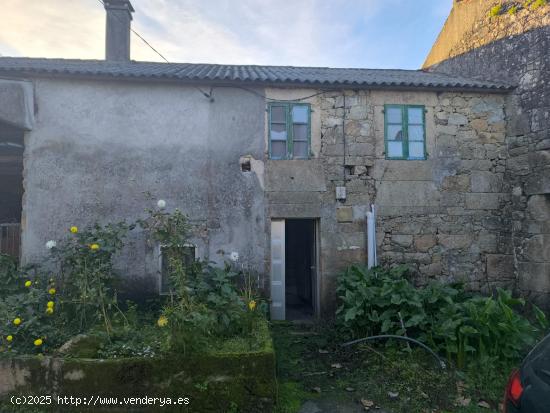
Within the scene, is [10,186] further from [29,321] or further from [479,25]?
[479,25]

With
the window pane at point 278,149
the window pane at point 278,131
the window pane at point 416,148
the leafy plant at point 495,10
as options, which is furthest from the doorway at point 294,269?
the leafy plant at point 495,10

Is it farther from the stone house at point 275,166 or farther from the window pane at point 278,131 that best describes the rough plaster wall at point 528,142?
the window pane at point 278,131

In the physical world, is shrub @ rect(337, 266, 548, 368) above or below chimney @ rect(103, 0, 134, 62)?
below

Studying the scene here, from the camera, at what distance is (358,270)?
6.52 meters

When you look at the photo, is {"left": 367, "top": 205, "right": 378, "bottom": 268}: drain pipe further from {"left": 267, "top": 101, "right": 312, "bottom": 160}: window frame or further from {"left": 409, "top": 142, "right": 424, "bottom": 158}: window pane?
{"left": 267, "top": 101, "right": 312, "bottom": 160}: window frame

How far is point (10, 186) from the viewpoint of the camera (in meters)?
8.95

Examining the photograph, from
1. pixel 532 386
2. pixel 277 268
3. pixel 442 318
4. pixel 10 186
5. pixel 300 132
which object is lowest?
pixel 442 318

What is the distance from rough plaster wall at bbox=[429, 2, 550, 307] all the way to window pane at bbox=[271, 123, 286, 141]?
4710 millimetres

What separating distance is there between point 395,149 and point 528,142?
8.36ft

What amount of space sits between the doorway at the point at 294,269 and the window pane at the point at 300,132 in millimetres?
1682

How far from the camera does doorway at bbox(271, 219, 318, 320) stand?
7.12m

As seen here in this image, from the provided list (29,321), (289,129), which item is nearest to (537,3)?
(289,129)

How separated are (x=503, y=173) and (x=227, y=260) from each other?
19.6 feet

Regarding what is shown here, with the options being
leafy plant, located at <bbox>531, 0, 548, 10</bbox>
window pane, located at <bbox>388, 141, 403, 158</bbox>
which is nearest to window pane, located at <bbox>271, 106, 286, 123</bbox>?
window pane, located at <bbox>388, 141, 403, 158</bbox>
